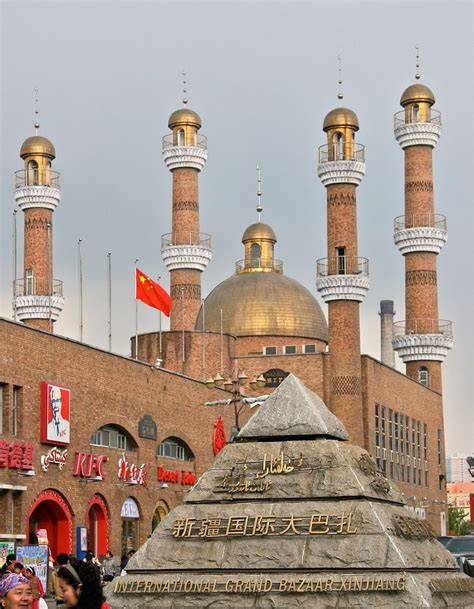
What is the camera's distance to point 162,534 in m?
15.7

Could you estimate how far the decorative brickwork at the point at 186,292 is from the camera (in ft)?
174

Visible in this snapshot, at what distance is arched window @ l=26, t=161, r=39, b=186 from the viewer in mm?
50188

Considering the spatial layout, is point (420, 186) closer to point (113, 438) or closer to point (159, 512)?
point (159, 512)

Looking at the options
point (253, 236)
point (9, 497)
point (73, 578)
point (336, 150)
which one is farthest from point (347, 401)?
point (73, 578)

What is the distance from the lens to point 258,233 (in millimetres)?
62344

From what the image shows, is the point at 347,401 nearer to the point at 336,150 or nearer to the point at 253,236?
the point at 336,150

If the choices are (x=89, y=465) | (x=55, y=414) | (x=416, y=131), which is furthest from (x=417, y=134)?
(x=55, y=414)

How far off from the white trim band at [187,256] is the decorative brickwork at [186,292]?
79 cm

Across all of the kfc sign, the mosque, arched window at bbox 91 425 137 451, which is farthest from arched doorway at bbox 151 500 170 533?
the kfc sign

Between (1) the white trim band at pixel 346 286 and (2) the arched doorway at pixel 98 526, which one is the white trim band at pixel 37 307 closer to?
(1) the white trim band at pixel 346 286

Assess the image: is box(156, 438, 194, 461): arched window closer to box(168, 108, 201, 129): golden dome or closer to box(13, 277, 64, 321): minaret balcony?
box(13, 277, 64, 321): minaret balcony

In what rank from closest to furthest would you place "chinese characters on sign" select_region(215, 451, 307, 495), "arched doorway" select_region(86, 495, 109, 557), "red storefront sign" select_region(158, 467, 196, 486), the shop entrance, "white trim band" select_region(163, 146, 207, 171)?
"chinese characters on sign" select_region(215, 451, 307, 495), "arched doorway" select_region(86, 495, 109, 557), the shop entrance, "red storefront sign" select_region(158, 467, 196, 486), "white trim band" select_region(163, 146, 207, 171)

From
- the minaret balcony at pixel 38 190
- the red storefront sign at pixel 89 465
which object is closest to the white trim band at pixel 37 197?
the minaret balcony at pixel 38 190

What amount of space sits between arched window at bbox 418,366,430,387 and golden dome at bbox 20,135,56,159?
1964cm
